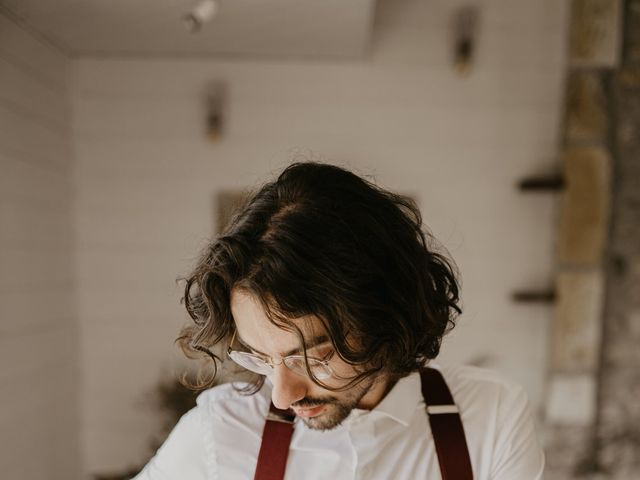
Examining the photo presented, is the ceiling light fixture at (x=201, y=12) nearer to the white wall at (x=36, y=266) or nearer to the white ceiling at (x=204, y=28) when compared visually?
the white ceiling at (x=204, y=28)

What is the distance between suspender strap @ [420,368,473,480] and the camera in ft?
3.67

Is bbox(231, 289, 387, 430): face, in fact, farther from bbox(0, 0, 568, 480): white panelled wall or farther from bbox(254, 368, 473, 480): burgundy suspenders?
bbox(0, 0, 568, 480): white panelled wall

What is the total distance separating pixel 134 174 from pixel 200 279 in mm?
1797

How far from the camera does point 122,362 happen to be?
2775mm

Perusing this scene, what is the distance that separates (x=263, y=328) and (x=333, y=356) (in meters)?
0.16

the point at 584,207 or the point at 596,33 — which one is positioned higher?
the point at 596,33

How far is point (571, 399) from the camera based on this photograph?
271 cm

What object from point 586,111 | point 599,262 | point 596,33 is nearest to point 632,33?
point 596,33

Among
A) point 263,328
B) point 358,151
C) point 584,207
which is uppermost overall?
point 358,151

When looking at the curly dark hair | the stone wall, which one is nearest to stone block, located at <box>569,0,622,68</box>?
the stone wall

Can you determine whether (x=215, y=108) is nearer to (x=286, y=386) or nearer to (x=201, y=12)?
(x=201, y=12)

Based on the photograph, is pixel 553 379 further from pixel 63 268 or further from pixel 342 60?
pixel 63 268

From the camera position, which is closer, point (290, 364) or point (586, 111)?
point (290, 364)

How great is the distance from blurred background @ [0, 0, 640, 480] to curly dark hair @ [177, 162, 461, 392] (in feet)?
4.99
